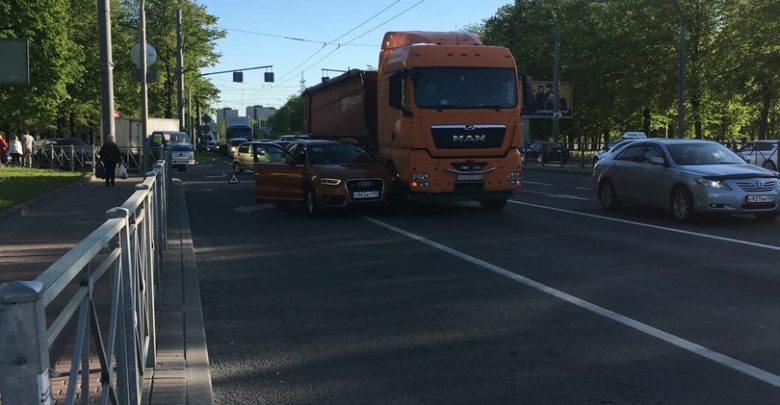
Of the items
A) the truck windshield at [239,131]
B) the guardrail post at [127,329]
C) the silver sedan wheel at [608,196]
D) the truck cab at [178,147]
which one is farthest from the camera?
the truck windshield at [239,131]

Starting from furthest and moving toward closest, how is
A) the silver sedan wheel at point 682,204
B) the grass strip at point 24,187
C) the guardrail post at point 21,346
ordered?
the grass strip at point 24,187 → the silver sedan wheel at point 682,204 → the guardrail post at point 21,346

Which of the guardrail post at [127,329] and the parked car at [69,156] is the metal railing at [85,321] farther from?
the parked car at [69,156]

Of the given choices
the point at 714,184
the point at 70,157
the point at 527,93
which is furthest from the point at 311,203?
the point at 70,157

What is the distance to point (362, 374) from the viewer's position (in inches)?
199

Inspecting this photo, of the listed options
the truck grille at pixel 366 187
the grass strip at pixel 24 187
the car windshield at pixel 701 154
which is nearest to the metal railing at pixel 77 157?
the grass strip at pixel 24 187

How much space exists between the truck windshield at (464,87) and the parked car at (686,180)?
290cm

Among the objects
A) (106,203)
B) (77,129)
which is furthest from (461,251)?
(77,129)

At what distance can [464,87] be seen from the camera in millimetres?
14516

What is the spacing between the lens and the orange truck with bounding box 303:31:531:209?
14.3 meters

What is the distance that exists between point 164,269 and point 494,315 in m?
4.27

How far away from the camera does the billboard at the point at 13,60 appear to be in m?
13.5

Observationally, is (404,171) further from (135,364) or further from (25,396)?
(25,396)

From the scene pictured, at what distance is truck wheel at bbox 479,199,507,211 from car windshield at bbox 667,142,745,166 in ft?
11.9

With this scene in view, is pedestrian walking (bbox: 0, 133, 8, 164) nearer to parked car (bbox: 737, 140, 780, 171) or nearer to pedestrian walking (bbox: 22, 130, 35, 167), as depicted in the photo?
pedestrian walking (bbox: 22, 130, 35, 167)
